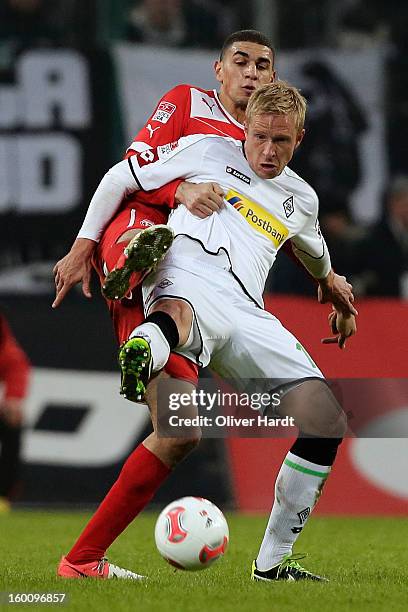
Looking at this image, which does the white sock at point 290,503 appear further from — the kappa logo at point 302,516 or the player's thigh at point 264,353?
the player's thigh at point 264,353

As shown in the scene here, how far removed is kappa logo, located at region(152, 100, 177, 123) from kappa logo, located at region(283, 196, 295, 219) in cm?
69

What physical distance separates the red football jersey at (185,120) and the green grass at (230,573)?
1.81 m

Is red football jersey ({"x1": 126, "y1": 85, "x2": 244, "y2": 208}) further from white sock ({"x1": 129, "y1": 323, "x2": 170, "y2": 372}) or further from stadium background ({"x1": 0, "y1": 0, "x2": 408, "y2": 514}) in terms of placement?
stadium background ({"x1": 0, "y1": 0, "x2": 408, "y2": 514})

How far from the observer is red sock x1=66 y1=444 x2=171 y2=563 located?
480 centimetres

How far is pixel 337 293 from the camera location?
5.54 meters

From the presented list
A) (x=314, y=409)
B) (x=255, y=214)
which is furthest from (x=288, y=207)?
(x=314, y=409)

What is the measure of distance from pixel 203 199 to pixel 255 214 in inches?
10.0

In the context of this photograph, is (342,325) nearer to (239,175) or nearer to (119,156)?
(239,175)

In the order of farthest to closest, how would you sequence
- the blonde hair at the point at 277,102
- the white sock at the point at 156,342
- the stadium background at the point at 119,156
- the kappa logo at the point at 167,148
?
the stadium background at the point at 119,156 → the kappa logo at the point at 167,148 → the blonde hair at the point at 277,102 → the white sock at the point at 156,342

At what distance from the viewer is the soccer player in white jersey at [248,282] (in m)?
4.79

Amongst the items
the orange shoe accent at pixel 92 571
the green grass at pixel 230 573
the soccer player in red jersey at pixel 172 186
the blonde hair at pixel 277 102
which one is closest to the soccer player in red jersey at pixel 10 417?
the green grass at pixel 230 573

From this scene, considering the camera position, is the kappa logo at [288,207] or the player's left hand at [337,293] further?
the player's left hand at [337,293]

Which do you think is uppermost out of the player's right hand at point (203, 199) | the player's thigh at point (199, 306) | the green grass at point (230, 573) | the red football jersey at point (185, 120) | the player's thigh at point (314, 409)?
the red football jersey at point (185, 120)

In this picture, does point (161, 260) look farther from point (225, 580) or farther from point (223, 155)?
point (225, 580)
